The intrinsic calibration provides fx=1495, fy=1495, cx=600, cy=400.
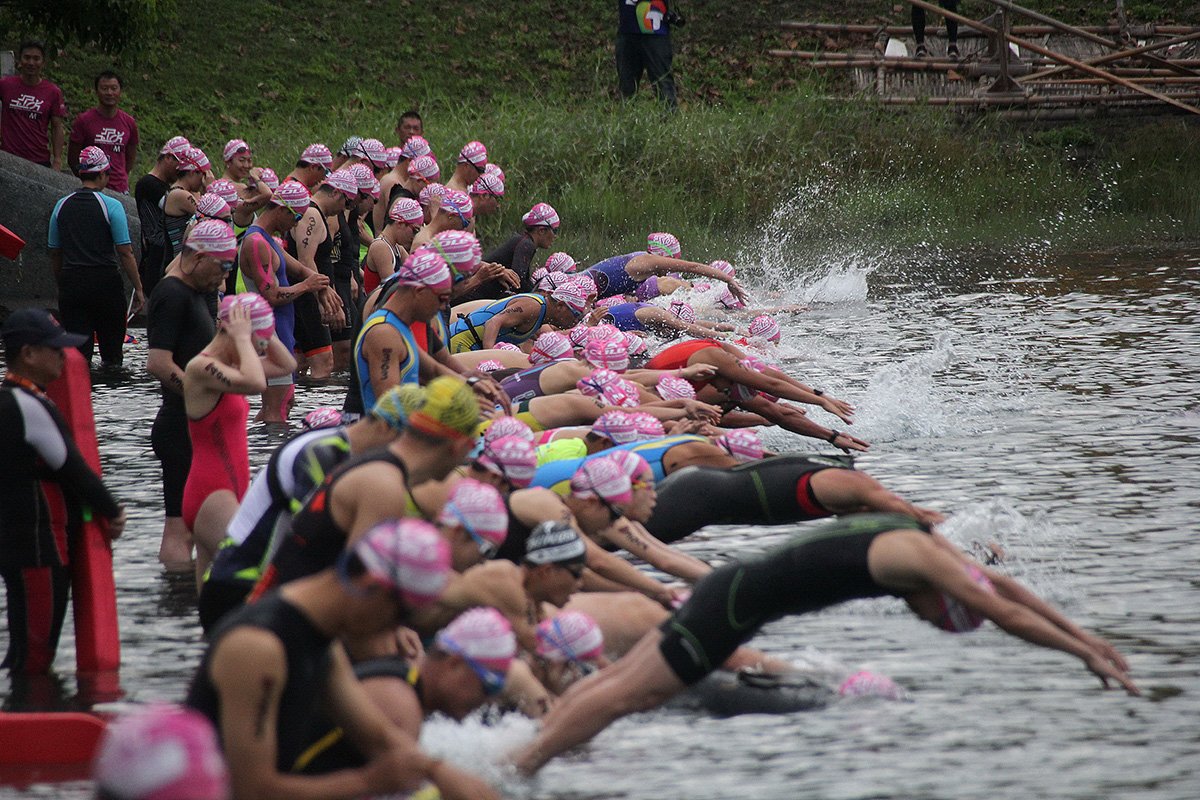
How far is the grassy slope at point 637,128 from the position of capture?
2209 centimetres

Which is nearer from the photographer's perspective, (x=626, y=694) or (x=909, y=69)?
(x=626, y=694)

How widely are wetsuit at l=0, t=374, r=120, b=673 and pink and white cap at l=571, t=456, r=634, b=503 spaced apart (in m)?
2.14

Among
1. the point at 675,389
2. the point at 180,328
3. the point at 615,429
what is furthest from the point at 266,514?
the point at 675,389

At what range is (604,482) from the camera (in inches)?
279

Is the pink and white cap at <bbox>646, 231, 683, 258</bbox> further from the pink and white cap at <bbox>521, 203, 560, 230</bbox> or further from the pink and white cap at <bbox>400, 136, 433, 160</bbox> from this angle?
the pink and white cap at <bbox>400, 136, 433, 160</bbox>

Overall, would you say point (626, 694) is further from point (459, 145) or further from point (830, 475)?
point (459, 145)

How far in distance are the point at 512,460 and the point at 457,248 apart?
260cm

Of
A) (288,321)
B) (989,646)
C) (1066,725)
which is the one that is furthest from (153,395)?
(1066,725)

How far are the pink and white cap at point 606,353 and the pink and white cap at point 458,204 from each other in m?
1.45

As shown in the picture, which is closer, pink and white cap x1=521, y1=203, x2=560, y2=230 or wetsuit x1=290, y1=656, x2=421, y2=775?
wetsuit x1=290, y1=656, x2=421, y2=775

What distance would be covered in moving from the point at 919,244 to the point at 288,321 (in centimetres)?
1218

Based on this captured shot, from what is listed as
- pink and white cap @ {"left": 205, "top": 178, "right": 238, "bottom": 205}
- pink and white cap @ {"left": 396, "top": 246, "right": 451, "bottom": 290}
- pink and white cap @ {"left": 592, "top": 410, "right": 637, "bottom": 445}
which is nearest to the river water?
pink and white cap @ {"left": 592, "top": 410, "right": 637, "bottom": 445}

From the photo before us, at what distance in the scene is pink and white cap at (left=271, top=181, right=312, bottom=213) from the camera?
1171cm

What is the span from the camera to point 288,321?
12.0 m
